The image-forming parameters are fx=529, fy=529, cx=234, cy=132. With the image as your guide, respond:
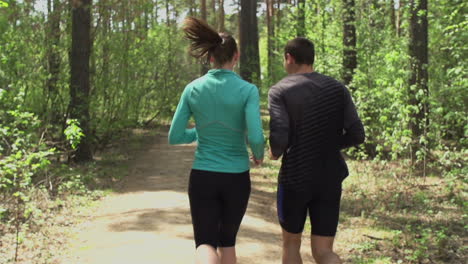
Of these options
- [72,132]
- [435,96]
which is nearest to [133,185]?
[72,132]

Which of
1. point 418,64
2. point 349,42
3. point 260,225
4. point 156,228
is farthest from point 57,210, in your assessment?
point 349,42

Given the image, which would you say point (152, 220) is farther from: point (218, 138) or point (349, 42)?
point (349, 42)

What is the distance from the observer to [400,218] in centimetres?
834

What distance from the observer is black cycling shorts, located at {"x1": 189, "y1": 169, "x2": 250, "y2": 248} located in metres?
3.55

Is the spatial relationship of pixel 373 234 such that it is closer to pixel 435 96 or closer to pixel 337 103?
pixel 435 96

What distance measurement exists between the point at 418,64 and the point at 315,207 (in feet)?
25.2

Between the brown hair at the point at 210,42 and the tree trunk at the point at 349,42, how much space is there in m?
9.59

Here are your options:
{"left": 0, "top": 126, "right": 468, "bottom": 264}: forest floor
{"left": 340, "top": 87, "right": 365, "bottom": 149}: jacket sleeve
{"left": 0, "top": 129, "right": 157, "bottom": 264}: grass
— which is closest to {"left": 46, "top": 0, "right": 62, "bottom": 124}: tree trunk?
{"left": 0, "top": 129, "right": 157, "bottom": 264}: grass

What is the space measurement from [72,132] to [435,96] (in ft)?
21.1

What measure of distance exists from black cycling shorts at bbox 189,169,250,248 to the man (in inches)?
14.7

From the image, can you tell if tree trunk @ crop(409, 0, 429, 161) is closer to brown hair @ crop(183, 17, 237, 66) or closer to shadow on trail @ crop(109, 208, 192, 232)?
Result: shadow on trail @ crop(109, 208, 192, 232)

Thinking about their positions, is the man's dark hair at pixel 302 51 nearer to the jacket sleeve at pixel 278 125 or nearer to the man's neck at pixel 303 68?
the man's neck at pixel 303 68

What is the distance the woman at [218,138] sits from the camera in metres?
3.54

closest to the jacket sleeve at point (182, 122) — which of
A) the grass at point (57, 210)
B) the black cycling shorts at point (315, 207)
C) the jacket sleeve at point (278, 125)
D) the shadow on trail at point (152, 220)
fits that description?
the jacket sleeve at point (278, 125)
